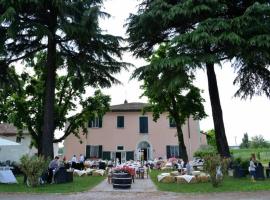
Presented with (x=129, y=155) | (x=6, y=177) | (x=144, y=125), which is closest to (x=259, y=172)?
(x=6, y=177)

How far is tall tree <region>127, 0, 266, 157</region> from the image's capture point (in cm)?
1697

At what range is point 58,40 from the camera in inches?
792

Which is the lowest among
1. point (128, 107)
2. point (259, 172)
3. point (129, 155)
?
point (259, 172)

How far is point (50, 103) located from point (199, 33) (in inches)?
345

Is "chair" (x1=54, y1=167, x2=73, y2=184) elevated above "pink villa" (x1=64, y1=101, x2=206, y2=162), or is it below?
below

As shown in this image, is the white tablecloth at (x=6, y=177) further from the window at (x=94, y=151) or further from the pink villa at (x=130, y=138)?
the window at (x=94, y=151)

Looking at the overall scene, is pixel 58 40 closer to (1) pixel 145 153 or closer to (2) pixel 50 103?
(2) pixel 50 103

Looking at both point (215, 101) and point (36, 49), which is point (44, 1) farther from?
point (215, 101)

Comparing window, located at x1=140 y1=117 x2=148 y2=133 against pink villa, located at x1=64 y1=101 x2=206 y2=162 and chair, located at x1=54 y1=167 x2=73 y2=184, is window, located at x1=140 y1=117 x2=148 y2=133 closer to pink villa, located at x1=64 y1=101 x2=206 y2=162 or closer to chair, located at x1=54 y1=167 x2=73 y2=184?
pink villa, located at x1=64 y1=101 x2=206 y2=162

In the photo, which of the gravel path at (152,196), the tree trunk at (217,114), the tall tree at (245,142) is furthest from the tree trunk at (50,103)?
the tall tree at (245,142)

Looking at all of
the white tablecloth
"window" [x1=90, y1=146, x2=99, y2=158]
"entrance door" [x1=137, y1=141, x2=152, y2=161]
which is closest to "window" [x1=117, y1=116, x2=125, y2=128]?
"entrance door" [x1=137, y1=141, x2=152, y2=161]

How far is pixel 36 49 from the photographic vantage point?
810 inches

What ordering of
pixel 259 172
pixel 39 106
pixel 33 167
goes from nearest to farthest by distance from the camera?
pixel 33 167
pixel 259 172
pixel 39 106

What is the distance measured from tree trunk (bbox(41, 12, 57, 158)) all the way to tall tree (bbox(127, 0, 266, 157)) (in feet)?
14.8
